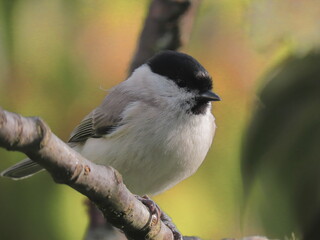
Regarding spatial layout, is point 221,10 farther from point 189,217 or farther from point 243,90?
point 189,217

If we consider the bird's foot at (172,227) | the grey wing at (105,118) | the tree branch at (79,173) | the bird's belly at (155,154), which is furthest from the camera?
the grey wing at (105,118)

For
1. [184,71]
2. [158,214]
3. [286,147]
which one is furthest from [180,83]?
[158,214]

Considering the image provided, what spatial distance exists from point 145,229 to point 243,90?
55 centimetres

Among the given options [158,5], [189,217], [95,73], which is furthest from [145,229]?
[158,5]

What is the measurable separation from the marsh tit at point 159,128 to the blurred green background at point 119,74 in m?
0.07

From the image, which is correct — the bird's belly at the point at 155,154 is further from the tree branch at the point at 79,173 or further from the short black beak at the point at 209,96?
the tree branch at the point at 79,173

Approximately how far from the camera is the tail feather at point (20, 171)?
1.45m

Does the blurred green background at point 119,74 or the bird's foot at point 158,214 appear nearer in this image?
the bird's foot at point 158,214

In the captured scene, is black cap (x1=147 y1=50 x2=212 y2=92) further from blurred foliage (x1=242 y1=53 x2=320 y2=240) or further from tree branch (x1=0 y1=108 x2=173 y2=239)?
tree branch (x1=0 y1=108 x2=173 y2=239)

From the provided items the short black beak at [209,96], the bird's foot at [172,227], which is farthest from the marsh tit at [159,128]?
the bird's foot at [172,227]

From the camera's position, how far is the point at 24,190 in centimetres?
143

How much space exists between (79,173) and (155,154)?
21.7 inches

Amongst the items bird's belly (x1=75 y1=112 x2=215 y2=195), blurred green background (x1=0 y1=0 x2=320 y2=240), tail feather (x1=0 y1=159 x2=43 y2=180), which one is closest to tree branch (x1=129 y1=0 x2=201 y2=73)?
blurred green background (x1=0 y1=0 x2=320 y2=240)

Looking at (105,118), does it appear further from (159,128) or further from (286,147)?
(286,147)
